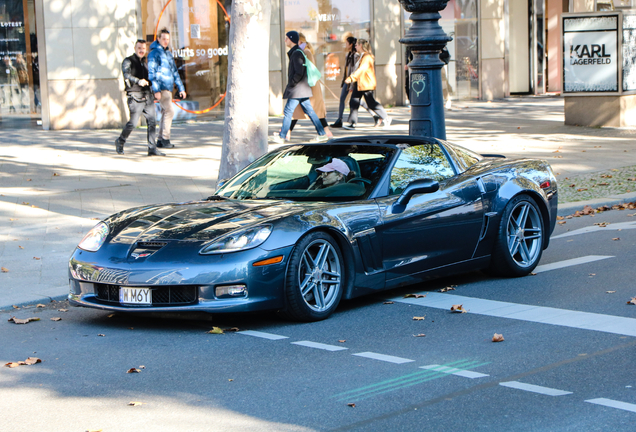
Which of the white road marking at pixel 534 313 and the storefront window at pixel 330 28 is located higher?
the storefront window at pixel 330 28

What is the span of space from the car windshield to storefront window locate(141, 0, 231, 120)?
1501 cm

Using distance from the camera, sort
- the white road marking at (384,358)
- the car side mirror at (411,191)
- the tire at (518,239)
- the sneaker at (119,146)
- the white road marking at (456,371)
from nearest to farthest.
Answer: the white road marking at (456,371), the white road marking at (384,358), the car side mirror at (411,191), the tire at (518,239), the sneaker at (119,146)

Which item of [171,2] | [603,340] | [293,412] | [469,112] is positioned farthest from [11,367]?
[469,112]

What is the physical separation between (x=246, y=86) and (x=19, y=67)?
1274 centimetres

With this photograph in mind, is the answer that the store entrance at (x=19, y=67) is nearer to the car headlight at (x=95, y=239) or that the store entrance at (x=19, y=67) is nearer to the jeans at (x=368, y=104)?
the jeans at (x=368, y=104)

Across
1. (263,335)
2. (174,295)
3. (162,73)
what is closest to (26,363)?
(174,295)

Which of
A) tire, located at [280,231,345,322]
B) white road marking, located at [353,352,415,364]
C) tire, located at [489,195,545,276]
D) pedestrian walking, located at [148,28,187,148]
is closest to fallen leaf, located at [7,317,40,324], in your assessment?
tire, located at [280,231,345,322]

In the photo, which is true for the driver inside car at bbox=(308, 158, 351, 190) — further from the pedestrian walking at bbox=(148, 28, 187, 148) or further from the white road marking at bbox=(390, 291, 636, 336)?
the pedestrian walking at bbox=(148, 28, 187, 148)

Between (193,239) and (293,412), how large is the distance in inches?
76.5

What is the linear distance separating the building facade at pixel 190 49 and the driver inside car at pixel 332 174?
13728 millimetres

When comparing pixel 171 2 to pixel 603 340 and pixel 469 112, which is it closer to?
pixel 469 112

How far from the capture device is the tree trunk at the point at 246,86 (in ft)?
32.5

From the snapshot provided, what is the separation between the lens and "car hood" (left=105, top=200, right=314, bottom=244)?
20.0 feet

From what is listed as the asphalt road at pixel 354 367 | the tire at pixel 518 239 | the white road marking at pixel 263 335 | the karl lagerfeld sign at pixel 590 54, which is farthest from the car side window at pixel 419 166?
the karl lagerfeld sign at pixel 590 54
